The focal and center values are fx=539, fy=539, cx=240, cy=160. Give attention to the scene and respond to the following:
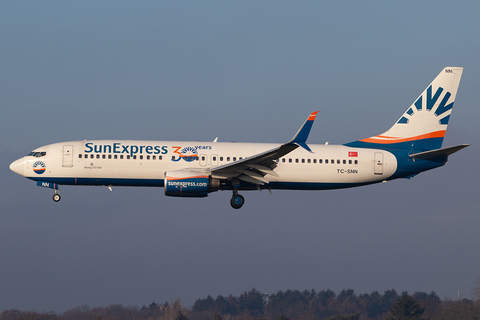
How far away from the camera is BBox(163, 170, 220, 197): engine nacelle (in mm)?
37250

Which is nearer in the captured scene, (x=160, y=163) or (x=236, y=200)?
(x=160, y=163)

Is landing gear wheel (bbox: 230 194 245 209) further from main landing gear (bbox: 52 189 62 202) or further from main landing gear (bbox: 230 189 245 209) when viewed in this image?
main landing gear (bbox: 52 189 62 202)

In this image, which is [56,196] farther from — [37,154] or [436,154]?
[436,154]

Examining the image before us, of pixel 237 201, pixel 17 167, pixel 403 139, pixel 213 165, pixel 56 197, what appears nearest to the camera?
pixel 213 165

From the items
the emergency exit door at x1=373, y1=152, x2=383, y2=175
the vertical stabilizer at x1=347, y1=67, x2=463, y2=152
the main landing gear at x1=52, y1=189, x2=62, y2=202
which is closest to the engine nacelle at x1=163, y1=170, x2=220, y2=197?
the main landing gear at x1=52, y1=189, x2=62, y2=202

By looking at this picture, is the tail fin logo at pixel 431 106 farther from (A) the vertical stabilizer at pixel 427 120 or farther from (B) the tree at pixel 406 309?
(B) the tree at pixel 406 309

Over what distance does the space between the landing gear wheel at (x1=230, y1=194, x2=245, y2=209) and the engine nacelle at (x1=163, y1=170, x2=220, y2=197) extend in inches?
98.2

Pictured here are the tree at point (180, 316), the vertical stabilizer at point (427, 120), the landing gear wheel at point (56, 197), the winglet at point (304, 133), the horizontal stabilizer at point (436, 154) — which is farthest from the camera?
the tree at point (180, 316)

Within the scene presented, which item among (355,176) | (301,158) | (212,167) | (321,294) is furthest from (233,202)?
(321,294)

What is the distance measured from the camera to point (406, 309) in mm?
103188

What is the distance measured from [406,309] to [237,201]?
75.7m

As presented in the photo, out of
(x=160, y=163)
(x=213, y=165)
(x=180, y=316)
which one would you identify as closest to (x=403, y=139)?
(x=213, y=165)

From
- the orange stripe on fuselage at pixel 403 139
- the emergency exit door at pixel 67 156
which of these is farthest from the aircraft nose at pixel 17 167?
the orange stripe on fuselage at pixel 403 139

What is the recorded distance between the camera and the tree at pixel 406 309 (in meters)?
103
